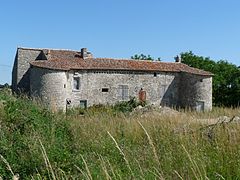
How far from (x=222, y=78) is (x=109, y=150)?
159 ft

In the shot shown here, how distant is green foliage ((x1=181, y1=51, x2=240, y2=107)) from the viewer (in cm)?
5013

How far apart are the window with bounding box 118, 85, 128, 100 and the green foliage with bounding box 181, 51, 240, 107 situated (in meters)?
12.7

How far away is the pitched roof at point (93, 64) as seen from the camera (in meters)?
39.3

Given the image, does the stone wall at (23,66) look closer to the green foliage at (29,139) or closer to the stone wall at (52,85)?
the stone wall at (52,85)

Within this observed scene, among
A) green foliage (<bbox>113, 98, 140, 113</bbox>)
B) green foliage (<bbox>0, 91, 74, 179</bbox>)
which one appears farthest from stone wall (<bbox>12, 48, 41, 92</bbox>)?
green foliage (<bbox>0, 91, 74, 179</bbox>)

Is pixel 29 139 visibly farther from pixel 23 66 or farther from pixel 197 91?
pixel 23 66

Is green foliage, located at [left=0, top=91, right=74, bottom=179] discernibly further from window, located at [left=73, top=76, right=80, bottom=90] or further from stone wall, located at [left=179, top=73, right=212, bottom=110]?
stone wall, located at [left=179, top=73, right=212, bottom=110]

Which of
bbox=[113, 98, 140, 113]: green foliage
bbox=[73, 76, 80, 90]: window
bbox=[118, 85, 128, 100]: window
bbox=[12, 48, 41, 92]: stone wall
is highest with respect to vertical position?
bbox=[12, 48, 41, 92]: stone wall

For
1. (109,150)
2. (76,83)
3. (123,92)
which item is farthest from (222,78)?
(109,150)

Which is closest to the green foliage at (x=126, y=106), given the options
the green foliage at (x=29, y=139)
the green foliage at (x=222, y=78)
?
the green foliage at (x=222, y=78)

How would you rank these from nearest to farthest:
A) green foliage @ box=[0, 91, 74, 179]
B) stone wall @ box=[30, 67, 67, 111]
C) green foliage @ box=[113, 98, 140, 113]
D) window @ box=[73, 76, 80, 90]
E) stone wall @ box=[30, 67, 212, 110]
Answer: green foliage @ box=[0, 91, 74, 179] → green foliage @ box=[113, 98, 140, 113] → stone wall @ box=[30, 67, 67, 111] → stone wall @ box=[30, 67, 212, 110] → window @ box=[73, 76, 80, 90]

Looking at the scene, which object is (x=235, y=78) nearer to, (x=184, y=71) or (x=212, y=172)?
(x=184, y=71)

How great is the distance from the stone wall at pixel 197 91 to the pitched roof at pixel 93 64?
2.14ft

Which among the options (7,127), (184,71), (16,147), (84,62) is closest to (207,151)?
(16,147)
